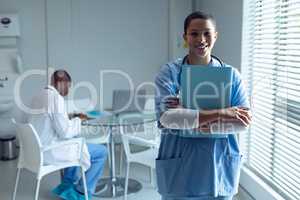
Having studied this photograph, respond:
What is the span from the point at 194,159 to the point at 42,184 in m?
2.44

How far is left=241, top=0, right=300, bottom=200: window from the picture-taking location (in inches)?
101

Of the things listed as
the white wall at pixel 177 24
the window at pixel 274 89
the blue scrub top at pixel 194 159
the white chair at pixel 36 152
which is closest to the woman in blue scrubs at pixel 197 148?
the blue scrub top at pixel 194 159

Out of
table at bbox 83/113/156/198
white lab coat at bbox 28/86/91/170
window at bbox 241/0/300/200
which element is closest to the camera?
window at bbox 241/0/300/200

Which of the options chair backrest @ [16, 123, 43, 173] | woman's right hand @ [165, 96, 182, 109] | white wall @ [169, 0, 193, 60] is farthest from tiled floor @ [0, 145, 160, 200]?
woman's right hand @ [165, 96, 182, 109]

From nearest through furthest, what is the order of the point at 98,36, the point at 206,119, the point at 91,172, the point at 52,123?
the point at 206,119 < the point at 52,123 < the point at 91,172 < the point at 98,36

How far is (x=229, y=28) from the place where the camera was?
3.64m

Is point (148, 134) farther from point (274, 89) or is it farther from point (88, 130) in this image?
point (274, 89)

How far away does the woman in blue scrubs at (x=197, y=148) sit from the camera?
5.16 feet

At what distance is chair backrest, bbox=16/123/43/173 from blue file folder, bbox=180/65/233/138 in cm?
155

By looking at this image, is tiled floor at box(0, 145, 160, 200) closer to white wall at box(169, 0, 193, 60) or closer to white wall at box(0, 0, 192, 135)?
white wall at box(0, 0, 192, 135)

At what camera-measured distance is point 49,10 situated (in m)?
4.67

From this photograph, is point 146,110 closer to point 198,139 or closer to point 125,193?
point 125,193

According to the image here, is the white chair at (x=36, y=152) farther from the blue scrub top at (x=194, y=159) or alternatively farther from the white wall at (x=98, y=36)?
the white wall at (x=98, y=36)


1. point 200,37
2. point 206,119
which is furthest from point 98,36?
point 206,119
